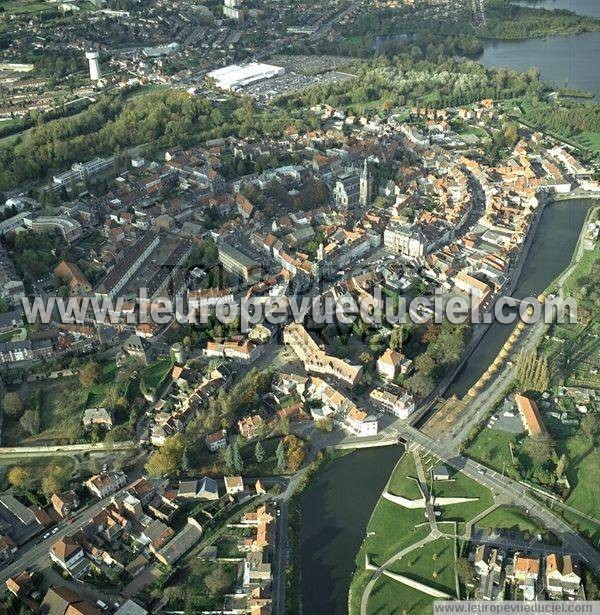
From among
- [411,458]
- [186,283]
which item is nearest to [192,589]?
[411,458]

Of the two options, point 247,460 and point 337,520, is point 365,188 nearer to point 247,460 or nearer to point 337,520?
point 247,460

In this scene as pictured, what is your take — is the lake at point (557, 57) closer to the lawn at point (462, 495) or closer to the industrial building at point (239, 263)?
the industrial building at point (239, 263)

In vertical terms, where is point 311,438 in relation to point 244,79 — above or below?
below

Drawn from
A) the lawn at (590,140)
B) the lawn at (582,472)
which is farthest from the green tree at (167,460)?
the lawn at (590,140)

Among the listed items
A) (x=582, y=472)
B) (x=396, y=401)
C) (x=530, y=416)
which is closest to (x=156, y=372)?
(x=396, y=401)

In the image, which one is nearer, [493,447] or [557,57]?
[493,447]

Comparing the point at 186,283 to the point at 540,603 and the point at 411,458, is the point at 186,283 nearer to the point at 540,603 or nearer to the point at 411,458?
the point at 411,458

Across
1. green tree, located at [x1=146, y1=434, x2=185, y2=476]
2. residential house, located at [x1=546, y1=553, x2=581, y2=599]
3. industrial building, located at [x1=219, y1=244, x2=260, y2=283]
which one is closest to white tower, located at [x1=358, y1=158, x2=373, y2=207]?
industrial building, located at [x1=219, y1=244, x2=260, y2=283]
